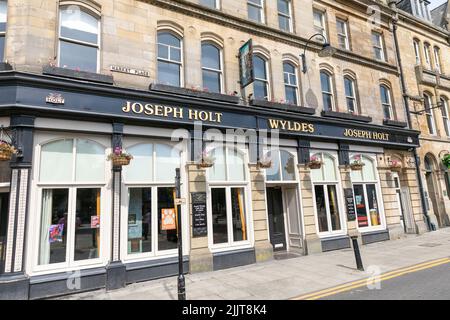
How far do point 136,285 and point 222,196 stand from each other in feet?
13.0

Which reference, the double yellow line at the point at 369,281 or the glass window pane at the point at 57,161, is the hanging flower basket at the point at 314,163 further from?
the glass window pane at the point at 57,161

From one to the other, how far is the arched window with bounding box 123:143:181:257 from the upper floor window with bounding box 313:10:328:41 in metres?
10.5

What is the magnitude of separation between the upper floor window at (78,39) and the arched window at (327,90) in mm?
10179

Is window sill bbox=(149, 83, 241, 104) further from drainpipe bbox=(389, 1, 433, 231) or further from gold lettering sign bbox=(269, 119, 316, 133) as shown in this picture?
drainpipe bbox=(389, 1, 433, 231)

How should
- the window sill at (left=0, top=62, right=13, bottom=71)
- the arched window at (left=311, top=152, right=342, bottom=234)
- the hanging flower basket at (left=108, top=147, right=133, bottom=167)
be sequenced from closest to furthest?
the window sill at (left=0, top=62, right=13, bottom=71), the hanging flower basket at (left=108, top=147, right=133, bottom=167), the arched window at (left=311, top=152, right=342, bottom=234)

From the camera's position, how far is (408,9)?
19.6 m

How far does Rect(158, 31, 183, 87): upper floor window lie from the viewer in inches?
391

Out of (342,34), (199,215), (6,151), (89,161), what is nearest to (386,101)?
(342,34)

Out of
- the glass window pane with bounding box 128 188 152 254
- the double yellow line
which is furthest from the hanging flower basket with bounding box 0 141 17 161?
the double yellow line

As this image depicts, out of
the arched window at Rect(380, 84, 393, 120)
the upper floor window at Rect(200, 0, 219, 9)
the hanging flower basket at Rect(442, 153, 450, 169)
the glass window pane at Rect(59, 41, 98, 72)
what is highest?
the upper floor window at Rect(200, 0, 219, 9)

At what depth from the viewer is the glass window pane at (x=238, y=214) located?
1013 centimetres

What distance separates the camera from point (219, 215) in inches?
390

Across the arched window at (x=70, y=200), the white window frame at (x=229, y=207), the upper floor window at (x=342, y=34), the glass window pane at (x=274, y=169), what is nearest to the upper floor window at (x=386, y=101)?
the upper floor window at (x=342, y=34)
